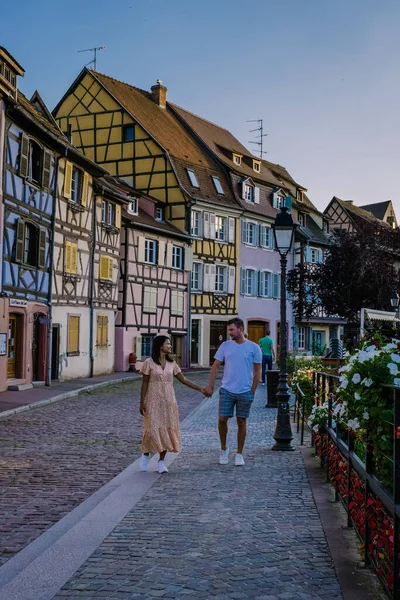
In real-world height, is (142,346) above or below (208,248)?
below

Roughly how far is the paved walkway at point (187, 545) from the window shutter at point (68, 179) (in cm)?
1874

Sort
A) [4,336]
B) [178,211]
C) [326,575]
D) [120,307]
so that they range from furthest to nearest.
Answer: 1. [178,211]
2. [120,307]
3. [4,336]
4. [326,575]

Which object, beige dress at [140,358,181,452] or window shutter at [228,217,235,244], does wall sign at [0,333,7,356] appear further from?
window shutter at [228,217,235,244]

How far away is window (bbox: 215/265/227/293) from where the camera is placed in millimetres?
42125

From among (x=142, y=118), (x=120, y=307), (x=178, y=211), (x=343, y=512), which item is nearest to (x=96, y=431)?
(x=343, y=512)

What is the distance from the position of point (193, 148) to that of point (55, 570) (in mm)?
40940

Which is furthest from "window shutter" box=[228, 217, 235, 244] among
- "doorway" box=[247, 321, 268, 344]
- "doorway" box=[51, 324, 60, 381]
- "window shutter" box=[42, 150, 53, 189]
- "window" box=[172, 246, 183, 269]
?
"window shutter" box=[42, 150, 53, 189]

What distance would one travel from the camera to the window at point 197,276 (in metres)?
40.4

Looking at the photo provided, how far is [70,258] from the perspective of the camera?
1069 inches

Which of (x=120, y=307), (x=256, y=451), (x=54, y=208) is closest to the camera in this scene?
(x=256, y=451)

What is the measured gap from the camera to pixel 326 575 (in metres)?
4.83

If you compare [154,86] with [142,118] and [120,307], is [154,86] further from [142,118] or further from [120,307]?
[120,307]

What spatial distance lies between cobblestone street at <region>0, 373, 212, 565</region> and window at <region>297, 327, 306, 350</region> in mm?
32113

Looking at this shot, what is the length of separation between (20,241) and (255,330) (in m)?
25.4
